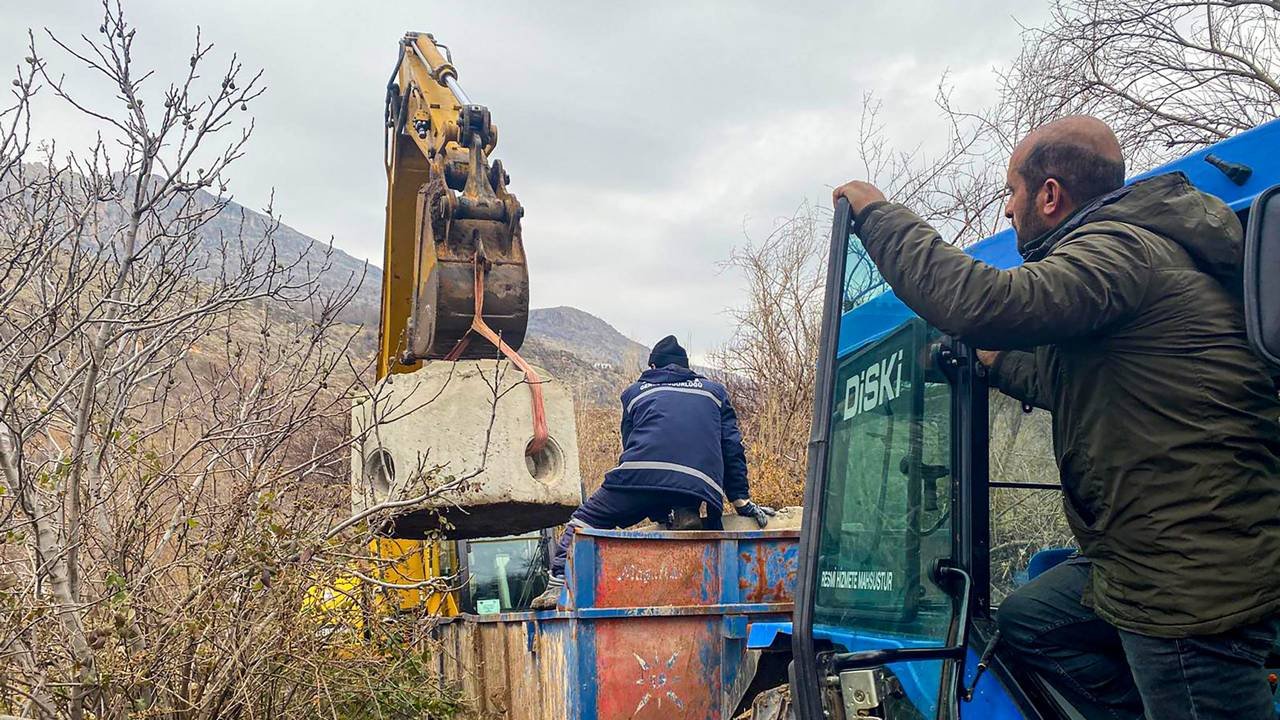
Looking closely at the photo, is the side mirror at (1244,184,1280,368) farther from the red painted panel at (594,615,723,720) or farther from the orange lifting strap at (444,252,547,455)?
the red painted panel at (594,615,723,720)

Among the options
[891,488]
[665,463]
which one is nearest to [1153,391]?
[891,488]

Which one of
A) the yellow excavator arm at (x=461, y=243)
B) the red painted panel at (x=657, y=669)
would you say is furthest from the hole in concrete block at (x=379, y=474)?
the red painted panel at (x=657, y=669)

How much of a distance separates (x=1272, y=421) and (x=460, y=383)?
3.32m

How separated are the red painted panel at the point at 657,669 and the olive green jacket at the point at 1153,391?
3019 millimetres

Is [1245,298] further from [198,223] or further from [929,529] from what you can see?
[198,223]

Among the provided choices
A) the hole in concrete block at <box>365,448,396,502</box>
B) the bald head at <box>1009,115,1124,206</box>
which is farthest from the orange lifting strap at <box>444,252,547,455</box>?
the bald head at <box>1009,115,1124,206</box>

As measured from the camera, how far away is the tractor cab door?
2438mm

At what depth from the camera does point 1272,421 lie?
6.95 feet

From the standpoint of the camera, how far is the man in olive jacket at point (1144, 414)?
6.79 feet

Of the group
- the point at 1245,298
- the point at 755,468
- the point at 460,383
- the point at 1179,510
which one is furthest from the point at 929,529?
the point at 755,468

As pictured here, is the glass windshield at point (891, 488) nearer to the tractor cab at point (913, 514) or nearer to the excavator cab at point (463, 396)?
the tractor cab at point (913, 514)

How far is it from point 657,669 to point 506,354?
62.5 inches

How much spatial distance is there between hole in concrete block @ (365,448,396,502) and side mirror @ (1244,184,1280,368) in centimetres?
351

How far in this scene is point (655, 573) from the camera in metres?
5.23
